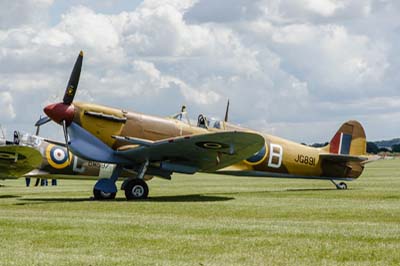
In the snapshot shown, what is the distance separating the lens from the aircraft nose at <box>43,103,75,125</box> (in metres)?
16.6

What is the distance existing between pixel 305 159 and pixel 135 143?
19.5 ft

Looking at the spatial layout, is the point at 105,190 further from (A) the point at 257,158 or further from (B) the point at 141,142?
(A) the point at 257,158

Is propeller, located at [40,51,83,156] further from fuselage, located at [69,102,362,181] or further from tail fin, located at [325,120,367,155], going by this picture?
tail fin, located at [325,120,367,155]

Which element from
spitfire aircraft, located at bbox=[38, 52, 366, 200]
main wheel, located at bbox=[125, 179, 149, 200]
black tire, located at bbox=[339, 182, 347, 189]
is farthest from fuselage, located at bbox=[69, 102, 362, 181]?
main wheel, located at bbox=[125, 179, 149, 200]

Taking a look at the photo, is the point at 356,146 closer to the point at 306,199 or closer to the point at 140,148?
the point at 306,199

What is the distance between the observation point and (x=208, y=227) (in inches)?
390

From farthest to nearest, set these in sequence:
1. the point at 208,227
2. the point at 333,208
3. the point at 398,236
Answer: the point at 333,208
the point at 208,227
the point at 398,236

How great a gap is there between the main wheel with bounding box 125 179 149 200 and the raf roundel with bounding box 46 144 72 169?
18.9 feet

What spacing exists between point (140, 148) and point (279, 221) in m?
6.21

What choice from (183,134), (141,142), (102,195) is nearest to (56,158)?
(102,195)

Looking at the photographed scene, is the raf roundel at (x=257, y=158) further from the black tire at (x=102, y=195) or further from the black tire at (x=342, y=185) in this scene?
the black tire at (x=102, y=195)

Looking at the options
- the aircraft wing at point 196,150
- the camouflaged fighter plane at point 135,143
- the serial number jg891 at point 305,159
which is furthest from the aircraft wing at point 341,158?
the camouflaged fighter plane at point 135,143

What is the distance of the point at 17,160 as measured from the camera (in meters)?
19.5

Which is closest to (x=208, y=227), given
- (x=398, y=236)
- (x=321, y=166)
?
(x=398, y=236)
